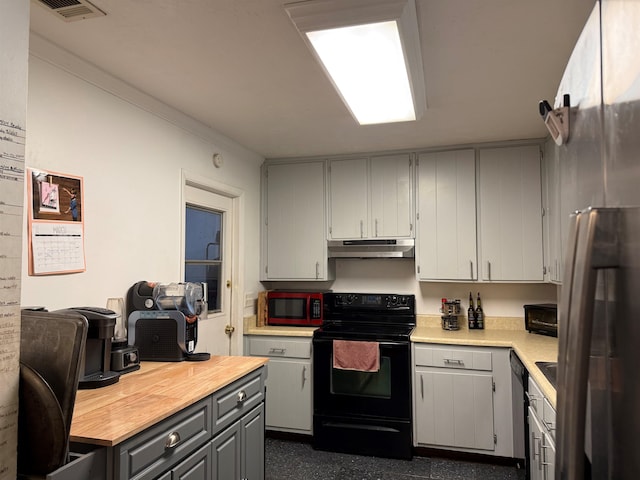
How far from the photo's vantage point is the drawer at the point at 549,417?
1861 millimetres

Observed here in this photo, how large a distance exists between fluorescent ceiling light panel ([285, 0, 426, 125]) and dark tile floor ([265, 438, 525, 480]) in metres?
2.37

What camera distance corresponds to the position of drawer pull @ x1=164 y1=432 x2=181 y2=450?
5.37 ft

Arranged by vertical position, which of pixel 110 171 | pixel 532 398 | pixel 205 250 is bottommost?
pixel 532 398

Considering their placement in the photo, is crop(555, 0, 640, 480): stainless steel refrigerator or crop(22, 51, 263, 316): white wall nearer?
crop(555, 0, 640, 480): stainless steel refrigerator

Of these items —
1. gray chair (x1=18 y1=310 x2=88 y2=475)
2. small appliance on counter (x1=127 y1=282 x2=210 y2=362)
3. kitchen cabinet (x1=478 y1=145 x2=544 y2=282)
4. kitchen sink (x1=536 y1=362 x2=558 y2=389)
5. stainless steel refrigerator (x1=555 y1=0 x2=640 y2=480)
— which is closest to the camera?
stainless steel refrigerator (x1=555 y1=0 x2=640 y2=480)

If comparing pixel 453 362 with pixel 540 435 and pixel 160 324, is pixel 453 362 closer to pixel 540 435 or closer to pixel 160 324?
pixel 540 435

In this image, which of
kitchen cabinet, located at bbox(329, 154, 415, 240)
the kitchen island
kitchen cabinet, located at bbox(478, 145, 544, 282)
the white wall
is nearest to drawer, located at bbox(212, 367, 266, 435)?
the kitchen island

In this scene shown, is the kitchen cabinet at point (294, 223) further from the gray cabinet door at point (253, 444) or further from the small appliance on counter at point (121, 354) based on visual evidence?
the small appliance on counter at point (121, 354)

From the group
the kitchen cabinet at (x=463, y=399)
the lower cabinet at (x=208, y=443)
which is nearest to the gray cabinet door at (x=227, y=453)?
the lower cabinet at (x=208, y=443)

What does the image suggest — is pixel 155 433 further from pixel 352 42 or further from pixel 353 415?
pixel 353 415

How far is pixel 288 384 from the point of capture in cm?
354

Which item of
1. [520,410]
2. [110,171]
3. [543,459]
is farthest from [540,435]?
[110,171]

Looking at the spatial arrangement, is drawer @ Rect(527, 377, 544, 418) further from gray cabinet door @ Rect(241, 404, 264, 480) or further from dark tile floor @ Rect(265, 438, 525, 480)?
gray cabinet door @ Rect(241, 404, 264, 480)

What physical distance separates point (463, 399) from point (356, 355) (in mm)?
812
